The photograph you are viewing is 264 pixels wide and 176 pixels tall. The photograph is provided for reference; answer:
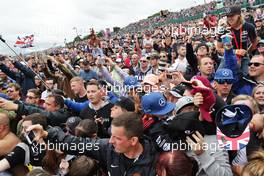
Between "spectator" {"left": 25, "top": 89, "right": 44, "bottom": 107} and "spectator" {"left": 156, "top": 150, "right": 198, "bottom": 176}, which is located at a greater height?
"spectator" {"left": 156, "top": 150, "right": 198, "bottom": 176}

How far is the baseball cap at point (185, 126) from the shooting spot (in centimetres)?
270

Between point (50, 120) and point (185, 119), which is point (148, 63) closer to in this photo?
point (50, 120)

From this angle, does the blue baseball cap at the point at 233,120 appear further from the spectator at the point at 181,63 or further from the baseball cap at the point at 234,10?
the spectator at the point at 181,63

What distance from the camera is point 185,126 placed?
271 cm

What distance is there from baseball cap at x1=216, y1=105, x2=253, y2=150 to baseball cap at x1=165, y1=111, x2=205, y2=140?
198 mm

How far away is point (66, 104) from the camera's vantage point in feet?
17.1

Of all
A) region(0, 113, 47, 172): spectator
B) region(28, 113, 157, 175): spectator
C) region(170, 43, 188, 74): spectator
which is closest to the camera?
region(28, 113, 157, 175): spectator

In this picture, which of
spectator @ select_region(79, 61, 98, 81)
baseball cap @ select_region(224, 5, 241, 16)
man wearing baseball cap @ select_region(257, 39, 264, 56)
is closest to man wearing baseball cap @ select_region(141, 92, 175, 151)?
baseball cap @ select_region(224, 5, 241, 16)

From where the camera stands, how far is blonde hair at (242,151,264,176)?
90.5 inches

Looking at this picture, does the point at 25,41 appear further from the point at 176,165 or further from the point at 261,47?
the point at 176,165

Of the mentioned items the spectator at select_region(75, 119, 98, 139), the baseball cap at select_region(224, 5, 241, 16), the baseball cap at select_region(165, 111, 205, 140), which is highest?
the baseball cap at select_region(224, 5, 241, 16)

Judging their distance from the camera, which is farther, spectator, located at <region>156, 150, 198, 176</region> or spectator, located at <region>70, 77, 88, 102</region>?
spectator, located at <region>70, 77, 88, 102</region>

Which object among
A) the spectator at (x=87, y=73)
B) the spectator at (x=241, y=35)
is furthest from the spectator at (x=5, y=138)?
the spectator at (x=87, y=73)

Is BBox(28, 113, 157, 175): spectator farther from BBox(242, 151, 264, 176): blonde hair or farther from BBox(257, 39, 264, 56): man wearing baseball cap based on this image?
BBox(257, 39, 264, 56): man wearing baseball cap
